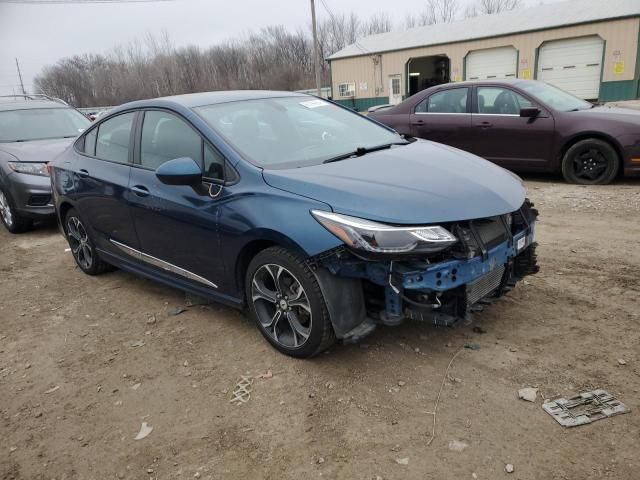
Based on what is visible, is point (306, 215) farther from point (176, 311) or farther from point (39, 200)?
point (39, 200)

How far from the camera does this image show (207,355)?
11.3 feet

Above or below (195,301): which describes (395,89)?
above

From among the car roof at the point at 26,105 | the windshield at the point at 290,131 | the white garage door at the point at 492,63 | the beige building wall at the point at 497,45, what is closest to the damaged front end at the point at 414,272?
the windshield at the point at 290,131

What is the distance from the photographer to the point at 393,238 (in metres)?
2.63

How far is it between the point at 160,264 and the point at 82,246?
162 centimetres

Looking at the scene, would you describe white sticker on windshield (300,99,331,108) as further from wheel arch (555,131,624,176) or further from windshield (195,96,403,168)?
wheel arch (555,131,624,176)

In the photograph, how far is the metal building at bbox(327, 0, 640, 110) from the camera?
2050 cm

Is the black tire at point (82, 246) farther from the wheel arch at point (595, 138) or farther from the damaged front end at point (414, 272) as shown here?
the wheel arch at point (595, 138)

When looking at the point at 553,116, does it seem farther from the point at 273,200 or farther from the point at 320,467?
the point at 320,467

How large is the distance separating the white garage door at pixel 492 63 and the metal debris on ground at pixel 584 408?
77.4ft

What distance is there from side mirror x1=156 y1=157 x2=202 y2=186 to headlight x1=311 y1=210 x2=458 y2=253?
111 cm

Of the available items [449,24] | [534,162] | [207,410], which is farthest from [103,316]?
[449,24]

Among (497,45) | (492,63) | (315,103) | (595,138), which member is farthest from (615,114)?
(492,63)

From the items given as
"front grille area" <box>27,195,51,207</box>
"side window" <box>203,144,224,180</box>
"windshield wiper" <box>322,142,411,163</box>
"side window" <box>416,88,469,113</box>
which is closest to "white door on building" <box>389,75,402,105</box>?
"side window" <box>416,88,469,113</box>
